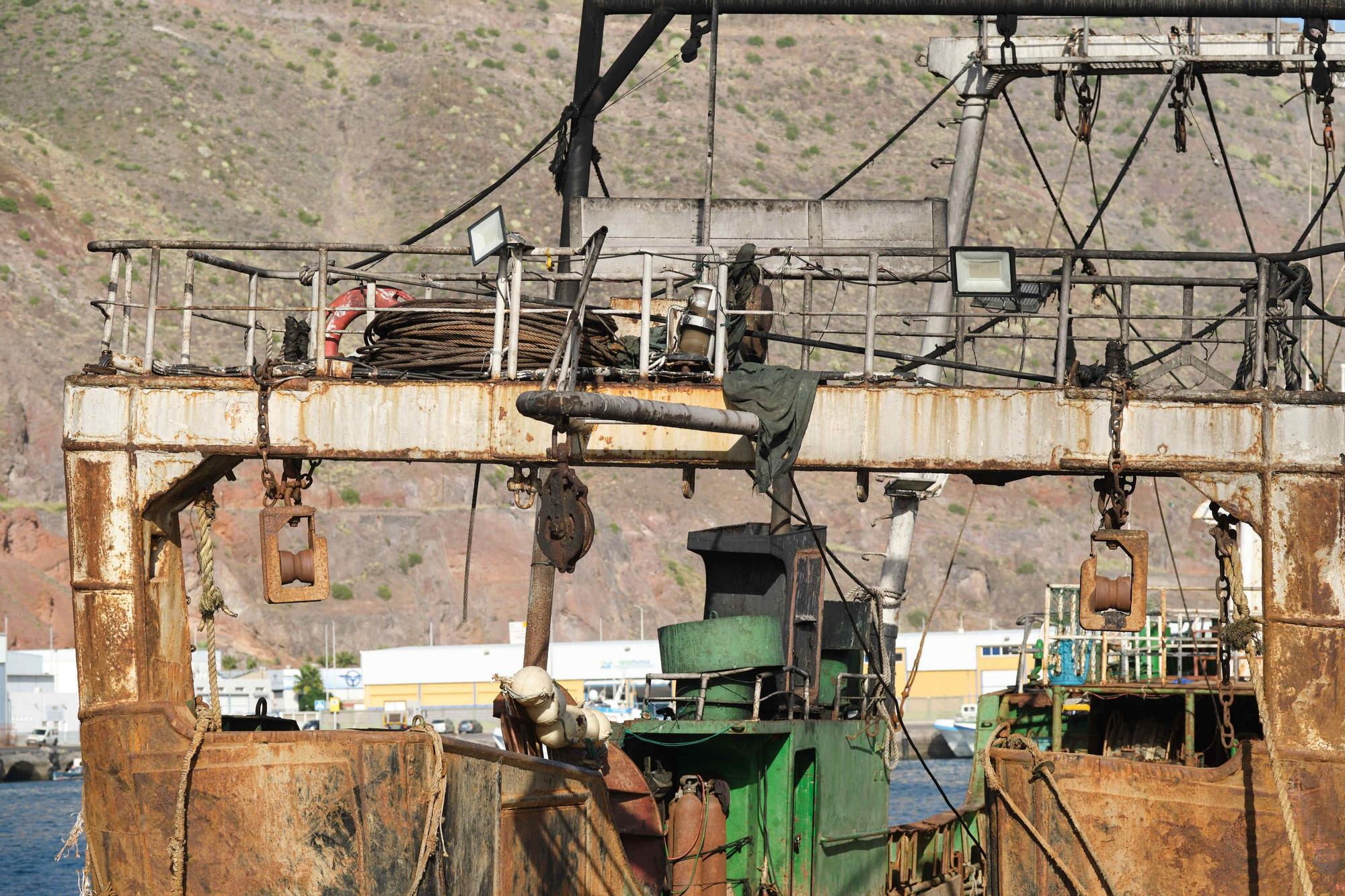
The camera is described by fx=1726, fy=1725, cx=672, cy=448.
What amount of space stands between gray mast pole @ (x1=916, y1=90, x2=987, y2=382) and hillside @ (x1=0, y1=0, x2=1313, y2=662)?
5755cm

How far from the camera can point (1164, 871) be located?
12531mm

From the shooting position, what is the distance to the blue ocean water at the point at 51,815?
1470 inches

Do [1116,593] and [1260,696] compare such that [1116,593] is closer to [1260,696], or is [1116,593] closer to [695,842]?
[1260,696]

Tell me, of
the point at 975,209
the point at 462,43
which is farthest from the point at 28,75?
the point at 975,209

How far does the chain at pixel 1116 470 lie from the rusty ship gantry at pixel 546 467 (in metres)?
0.04

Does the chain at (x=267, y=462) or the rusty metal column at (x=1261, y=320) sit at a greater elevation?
the rusty metal column at (x=1261, y=320)

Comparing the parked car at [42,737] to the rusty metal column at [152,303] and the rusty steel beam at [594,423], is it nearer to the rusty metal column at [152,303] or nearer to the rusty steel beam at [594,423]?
the rusty metal column at [152,303]

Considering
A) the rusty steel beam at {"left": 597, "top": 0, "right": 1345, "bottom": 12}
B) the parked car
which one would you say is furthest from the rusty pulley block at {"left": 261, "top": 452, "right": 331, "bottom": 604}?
the parked car

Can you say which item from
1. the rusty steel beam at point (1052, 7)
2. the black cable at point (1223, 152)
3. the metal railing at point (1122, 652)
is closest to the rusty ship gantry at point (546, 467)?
the rusty steel beam at point (1052, 7)

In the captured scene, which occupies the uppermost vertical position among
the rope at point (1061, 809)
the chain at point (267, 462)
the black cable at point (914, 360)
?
the black cable at point (914, 360)

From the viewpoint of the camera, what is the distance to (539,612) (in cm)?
1481

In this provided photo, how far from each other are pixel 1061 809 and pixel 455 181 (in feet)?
333

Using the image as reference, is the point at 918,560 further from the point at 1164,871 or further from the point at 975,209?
the point at 1164,871

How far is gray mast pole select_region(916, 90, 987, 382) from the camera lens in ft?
68.7
